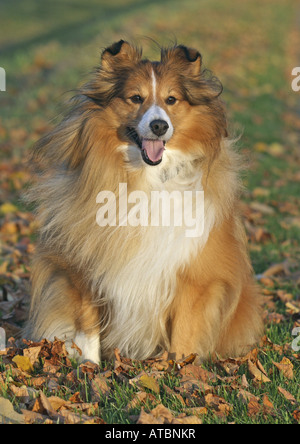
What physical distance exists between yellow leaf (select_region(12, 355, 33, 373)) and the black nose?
168 cm

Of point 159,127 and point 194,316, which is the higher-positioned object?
point 159,127

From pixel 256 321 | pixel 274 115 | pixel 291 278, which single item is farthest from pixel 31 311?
pixel 274 115

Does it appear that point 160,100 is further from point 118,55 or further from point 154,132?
point 118,55

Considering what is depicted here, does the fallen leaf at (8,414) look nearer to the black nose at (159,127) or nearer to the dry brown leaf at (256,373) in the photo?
the dry brown leaf at (256,373)

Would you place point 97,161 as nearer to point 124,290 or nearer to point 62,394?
point 124,290

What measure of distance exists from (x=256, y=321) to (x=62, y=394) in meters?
1.56

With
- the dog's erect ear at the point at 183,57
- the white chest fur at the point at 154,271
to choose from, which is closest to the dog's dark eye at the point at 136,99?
the dog's erect ear at the point at 183,57

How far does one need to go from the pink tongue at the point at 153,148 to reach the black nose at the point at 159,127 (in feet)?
0.29

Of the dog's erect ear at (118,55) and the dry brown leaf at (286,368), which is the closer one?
the dry brown leaf at (286,368)

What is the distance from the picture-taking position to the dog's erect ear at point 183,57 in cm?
404

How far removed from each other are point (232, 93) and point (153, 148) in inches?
452

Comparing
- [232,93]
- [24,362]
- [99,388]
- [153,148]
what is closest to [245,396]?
[99,388]

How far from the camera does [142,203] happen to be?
3930mm

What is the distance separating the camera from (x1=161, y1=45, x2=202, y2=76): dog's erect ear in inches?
159
